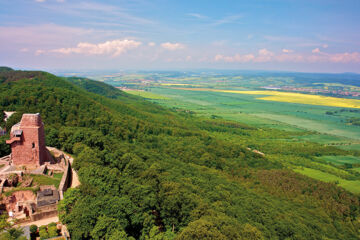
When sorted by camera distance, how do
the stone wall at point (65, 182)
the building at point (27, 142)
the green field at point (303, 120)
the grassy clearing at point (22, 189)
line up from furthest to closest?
the green field at point (303, 120) < the building at point (27, 142) < the stone wall at point (65, 182) < the grassy clearing at point (22, 189)

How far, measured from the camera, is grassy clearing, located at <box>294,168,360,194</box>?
54.2 metres

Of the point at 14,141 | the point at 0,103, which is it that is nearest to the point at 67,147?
the point at 14,141

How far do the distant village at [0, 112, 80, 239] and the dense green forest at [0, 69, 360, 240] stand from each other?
163cm

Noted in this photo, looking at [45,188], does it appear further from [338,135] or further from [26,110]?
[338,135]

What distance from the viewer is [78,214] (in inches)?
814

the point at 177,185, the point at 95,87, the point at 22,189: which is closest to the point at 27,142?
the point at 22,189

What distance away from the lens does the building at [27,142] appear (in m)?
27.8

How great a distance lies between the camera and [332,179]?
57.3 m

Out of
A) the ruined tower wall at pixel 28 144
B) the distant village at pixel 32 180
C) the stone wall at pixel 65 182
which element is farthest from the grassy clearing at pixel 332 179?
the ruined tower wall at pixel 28 144

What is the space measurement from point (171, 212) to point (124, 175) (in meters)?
8.66

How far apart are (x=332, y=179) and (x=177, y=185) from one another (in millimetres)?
46542

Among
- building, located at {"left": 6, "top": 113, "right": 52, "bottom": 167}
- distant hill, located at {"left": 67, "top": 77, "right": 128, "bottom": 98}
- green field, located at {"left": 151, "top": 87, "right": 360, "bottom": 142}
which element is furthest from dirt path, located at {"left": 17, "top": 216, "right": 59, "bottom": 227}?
distant hill, located at {"left": 67, "top": 77, "right": 128, "bottom": 98}

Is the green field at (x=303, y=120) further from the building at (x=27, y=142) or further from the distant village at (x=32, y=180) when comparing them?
the building at (x=27, y=142)

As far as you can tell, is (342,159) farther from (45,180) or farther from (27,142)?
(27,142)
